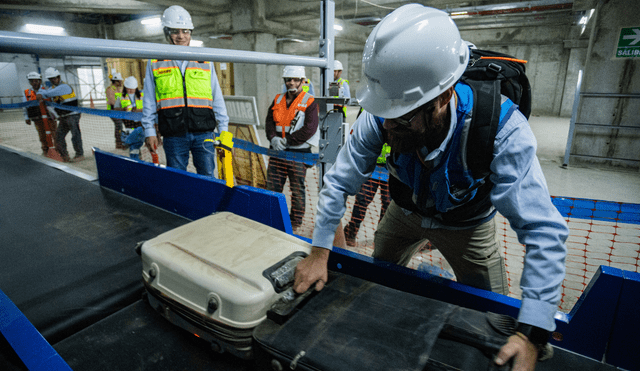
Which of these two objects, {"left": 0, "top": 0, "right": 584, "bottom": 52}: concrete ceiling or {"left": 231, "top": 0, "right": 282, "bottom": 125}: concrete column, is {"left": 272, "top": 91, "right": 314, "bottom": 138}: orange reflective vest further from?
{"left": 231, "top": 0, "right": 282, "bottom": 125}: concrete column

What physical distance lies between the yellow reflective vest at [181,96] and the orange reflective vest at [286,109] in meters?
1.06

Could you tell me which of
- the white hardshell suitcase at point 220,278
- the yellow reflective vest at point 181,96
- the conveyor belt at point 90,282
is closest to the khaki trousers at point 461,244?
the conveyor belt at point 90,282

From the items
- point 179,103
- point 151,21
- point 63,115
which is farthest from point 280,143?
point 151,21

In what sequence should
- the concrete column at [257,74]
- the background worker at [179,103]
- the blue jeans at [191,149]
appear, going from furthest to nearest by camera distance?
the concrete column at [257,74]
the blue jeans at [191,149]
the background worker at [179,103]

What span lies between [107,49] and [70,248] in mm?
1522

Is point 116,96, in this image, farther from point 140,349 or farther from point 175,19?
point 140,349

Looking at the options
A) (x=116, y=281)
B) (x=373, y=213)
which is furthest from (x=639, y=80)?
(x=116, y=281)

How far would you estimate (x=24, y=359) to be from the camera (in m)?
1.01

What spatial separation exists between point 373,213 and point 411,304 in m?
3.50

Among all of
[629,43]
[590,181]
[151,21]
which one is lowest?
[590,181]

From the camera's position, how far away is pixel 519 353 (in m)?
0.99

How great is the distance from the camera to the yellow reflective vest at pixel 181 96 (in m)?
3.15

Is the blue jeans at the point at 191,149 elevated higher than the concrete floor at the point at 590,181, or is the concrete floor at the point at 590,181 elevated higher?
the blue jeans at the point at 191,149

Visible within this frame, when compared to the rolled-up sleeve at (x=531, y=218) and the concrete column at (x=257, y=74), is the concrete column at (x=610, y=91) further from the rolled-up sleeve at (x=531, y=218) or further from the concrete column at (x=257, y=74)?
the concrete column at (x=257, y=74)
